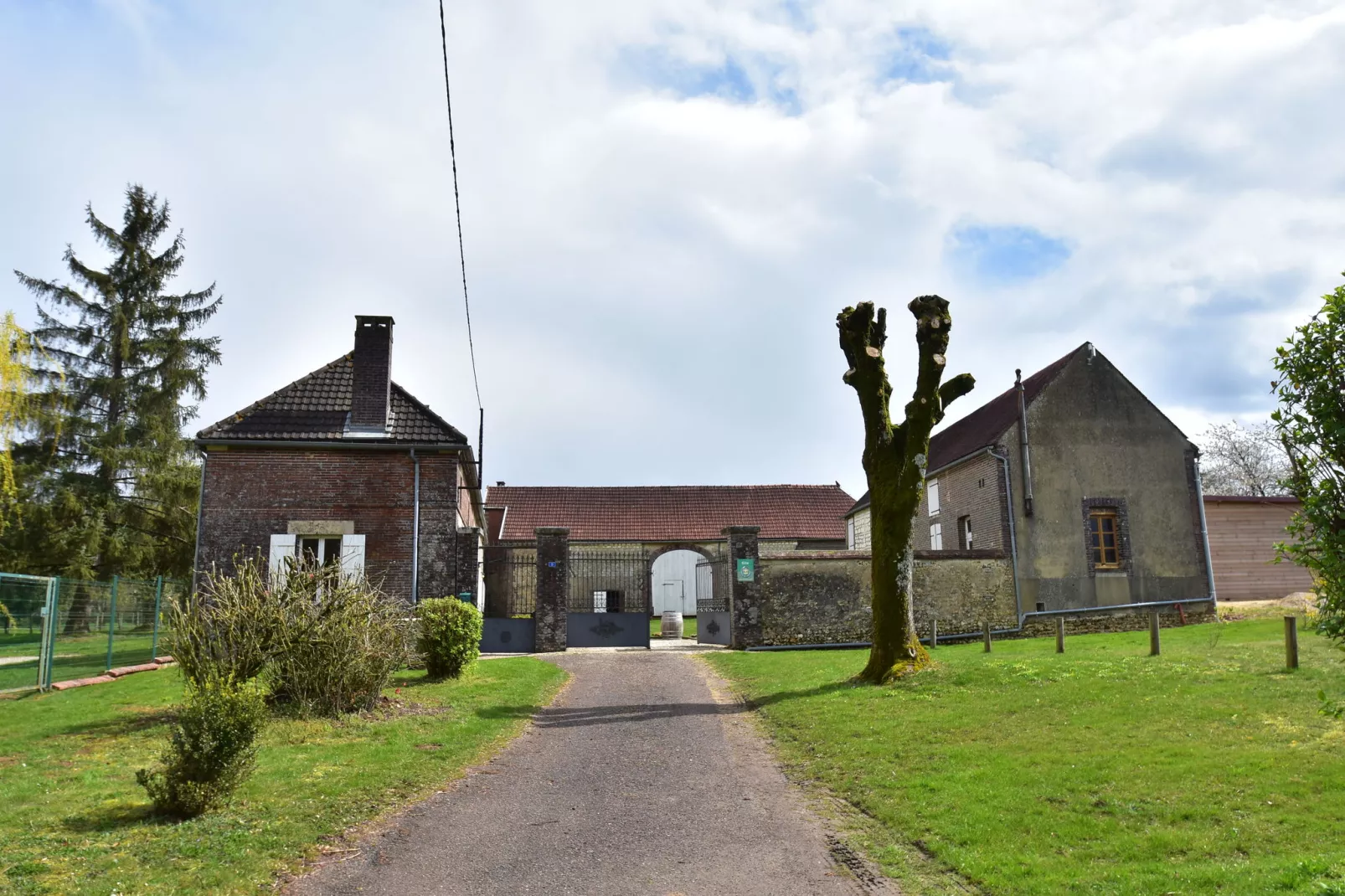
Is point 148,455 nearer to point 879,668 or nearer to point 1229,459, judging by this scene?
point 879,668

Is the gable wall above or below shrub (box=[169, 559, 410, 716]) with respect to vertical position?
above

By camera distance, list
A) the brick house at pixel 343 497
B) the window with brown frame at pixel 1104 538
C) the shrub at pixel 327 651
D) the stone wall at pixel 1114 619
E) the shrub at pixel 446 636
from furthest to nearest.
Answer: the window with brown frame at pixel 1104 538 < the stone wall at pixel 1114 619 < the brick house at pixel 343 497 < the shrub at pixel 446 636 < the shrub at pixel 327 651

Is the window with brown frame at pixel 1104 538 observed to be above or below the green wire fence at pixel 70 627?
above

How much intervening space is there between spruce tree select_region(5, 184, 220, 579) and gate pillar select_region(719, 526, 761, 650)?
18122 millimetres

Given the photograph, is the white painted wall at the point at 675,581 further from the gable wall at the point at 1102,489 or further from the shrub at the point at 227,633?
the shrub at the point at 227,633

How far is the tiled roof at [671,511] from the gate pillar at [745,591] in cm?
1552

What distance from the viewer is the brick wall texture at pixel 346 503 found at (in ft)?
59.9

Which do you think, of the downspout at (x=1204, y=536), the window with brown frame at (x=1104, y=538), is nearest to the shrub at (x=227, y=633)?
the window with brown frame at (x=1104, y=538)

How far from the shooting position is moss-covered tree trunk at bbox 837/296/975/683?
41.0 feet

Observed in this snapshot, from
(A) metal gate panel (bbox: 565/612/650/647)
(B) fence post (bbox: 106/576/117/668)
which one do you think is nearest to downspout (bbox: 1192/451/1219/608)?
(A) metal gate panel (bbox: 565/612/650/647)

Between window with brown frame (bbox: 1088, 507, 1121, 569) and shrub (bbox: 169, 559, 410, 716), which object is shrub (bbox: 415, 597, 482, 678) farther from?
window with brown frame (bbox: 1088, 507, 1121, 569)

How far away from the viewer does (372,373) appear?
63.8 ft

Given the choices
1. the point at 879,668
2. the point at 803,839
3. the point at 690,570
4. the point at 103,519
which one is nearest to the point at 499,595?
the point at 690,570

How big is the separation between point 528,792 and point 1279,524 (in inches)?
941
